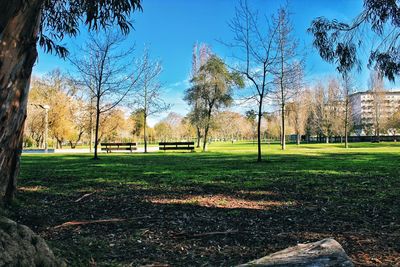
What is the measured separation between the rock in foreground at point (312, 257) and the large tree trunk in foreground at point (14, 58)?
300 cm

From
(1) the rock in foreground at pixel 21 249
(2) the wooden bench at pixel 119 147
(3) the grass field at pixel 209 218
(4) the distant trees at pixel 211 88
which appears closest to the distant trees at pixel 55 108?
(2) the wooden bench at pixel 119 147

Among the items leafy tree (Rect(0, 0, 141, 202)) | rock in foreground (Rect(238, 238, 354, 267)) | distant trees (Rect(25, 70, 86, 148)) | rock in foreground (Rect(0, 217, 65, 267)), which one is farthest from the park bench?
rock in foreground (Rect(0, 217, 65, 267))

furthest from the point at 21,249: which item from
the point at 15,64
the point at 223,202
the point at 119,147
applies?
the point at 119,147

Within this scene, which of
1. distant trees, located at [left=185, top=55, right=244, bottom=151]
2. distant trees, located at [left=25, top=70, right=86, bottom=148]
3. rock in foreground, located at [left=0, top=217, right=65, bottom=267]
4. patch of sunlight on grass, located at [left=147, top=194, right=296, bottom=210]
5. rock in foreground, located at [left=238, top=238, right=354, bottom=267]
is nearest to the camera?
rock in foreground, located at [left=0, top=217, right=65, bottom=267]

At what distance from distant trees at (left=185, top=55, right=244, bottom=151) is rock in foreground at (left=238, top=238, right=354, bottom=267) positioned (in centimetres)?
3278

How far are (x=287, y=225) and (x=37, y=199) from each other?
4.61m

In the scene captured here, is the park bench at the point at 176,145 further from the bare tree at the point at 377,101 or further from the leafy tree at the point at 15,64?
the bare tree at the point at 377,101

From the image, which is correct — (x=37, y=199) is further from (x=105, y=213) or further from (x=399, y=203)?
(x=399, y=203)

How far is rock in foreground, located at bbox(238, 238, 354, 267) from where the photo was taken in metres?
2.82

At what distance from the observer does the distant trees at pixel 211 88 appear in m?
36.2

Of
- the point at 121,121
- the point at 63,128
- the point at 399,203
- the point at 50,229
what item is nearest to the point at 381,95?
the point at 121,121

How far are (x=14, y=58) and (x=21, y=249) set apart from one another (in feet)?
7.00

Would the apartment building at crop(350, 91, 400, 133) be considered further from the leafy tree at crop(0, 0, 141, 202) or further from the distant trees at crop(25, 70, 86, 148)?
the leafy tree at crop(0, 0, 141, 202)

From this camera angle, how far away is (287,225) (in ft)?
15.5
